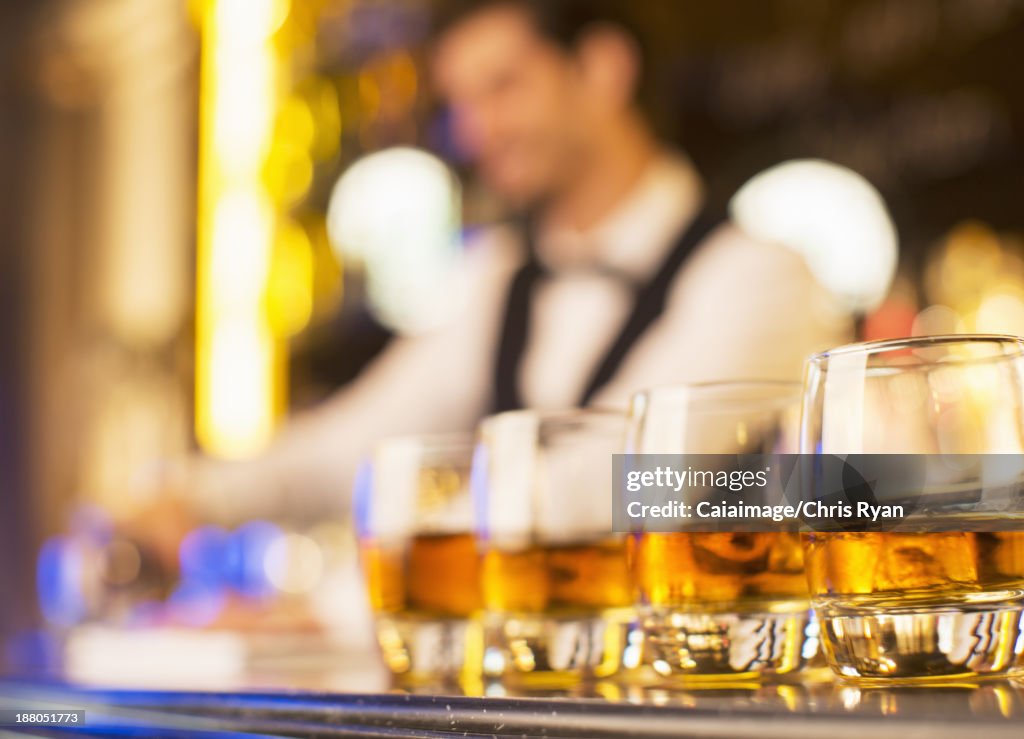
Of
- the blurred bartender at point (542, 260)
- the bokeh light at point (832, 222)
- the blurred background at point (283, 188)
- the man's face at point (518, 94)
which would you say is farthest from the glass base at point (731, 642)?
→ the bokeh light at point (832, 222)

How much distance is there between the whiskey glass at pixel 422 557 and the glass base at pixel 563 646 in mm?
47

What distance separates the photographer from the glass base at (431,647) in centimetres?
60

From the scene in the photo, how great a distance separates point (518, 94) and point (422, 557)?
171 cm

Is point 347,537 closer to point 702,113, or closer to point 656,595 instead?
point 702,113

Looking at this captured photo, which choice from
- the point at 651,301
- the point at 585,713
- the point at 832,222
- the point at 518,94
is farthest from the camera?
the point at 832,222

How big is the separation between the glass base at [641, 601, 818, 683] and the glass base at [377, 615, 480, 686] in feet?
0.47

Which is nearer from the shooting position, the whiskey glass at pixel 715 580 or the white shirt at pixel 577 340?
the whiskey glass at pixel 715 580

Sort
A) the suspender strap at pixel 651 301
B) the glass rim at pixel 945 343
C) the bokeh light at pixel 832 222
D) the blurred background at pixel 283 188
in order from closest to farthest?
the glass rim at pixel 945 343, the suspender strap at pixel 651 301, the blurred background at pixel 283 188, the bokeh light at pixel 832 222

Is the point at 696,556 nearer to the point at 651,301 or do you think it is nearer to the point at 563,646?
the point at 563,646

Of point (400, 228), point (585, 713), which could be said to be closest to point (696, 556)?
point (585, 713)

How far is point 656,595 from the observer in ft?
1.56

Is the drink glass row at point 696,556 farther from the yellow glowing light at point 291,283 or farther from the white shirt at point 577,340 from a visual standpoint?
the yellow glowing light at point 291,283

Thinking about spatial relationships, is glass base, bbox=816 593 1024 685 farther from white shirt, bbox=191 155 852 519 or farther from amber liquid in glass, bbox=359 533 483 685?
white shirt, bbox=191 155 852 519

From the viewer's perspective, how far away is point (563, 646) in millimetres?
531
